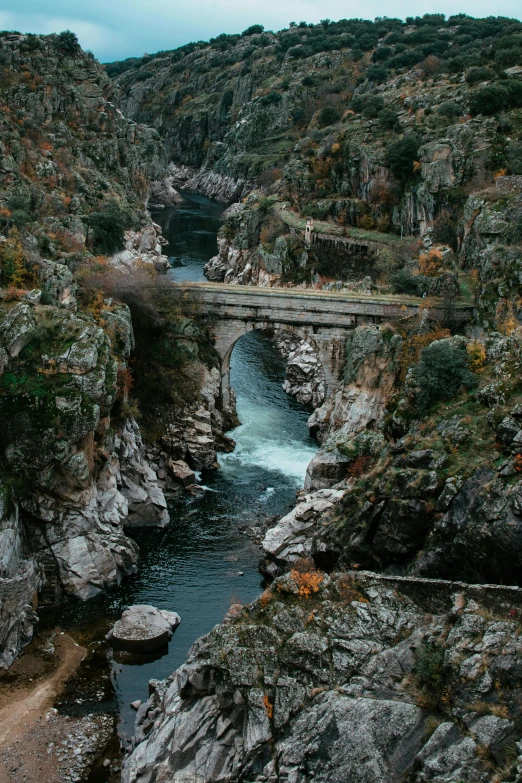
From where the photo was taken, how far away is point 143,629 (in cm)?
3180

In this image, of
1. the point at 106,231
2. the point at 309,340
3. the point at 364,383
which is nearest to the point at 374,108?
the point at 106,231

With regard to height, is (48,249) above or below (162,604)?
above

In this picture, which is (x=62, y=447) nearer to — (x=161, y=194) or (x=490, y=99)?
(x=490, y=99)

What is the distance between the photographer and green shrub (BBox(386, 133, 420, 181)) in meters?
67.9

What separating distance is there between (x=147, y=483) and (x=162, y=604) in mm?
8979

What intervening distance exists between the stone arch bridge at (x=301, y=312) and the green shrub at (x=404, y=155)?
68.9 feet

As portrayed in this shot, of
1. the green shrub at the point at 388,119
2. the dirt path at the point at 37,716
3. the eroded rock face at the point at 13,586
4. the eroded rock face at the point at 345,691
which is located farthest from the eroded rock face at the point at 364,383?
the green shrub at the point at 388,119

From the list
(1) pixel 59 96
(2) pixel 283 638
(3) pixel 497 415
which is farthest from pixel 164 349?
(1) pixel 59 96

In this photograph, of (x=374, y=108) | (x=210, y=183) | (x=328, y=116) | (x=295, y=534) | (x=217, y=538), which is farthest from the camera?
(x=210, y=183)

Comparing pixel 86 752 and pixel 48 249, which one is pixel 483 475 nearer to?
pixel 86 752

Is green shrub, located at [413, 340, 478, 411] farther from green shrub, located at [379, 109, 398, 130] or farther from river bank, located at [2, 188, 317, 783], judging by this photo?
green shrub, located at [379, 109, 398, 130]

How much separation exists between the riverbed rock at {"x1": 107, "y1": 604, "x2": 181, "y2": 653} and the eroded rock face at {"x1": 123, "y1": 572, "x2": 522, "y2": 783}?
5.50m

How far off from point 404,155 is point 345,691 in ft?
182

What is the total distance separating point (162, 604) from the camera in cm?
3444
